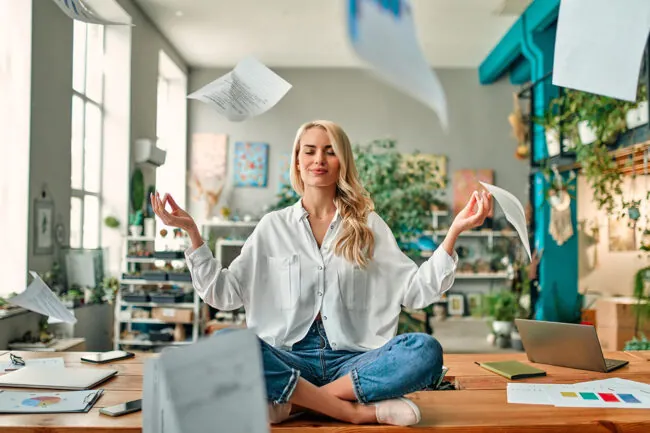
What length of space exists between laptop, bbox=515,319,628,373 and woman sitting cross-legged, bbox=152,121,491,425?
1.72 feet

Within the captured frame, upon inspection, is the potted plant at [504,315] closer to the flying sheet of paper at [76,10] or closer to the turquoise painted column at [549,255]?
the turquoise painted column at [549,255]

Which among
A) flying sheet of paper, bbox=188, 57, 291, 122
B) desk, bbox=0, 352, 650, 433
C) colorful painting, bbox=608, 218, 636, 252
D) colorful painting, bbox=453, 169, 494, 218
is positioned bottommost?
desk, bbox=0, 352, 650, 433

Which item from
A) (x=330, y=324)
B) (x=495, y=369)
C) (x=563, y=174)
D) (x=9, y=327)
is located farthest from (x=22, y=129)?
(x=563, y=174)

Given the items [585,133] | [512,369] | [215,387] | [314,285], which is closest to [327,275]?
[314,285]

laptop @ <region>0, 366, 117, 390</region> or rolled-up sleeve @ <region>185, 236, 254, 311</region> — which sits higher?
rolled-up sleeve @ <region>185, 236, 254, 311</region>

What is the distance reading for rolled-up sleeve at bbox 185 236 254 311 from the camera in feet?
6.13

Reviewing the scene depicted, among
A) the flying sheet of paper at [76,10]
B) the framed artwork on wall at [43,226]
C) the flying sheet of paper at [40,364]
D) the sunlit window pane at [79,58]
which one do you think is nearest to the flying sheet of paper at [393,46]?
the flying sheet of paper at [76,10]

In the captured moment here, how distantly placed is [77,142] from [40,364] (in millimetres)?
3873

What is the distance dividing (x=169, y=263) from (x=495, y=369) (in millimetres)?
4200

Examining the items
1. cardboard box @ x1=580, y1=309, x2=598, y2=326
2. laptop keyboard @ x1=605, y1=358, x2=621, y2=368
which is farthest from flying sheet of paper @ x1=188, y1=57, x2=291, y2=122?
cardboard box @ x1=580, y1=309, x2=598, y2=326

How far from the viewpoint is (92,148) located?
5.92 metres

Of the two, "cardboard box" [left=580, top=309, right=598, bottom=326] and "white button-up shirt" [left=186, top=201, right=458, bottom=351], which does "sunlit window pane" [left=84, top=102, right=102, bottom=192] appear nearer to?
"white button-up shirt" [left=186, top=201, right=458, bottom=351]

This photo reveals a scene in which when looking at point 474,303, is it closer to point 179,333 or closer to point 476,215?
point 179,333

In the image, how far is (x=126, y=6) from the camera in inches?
228
